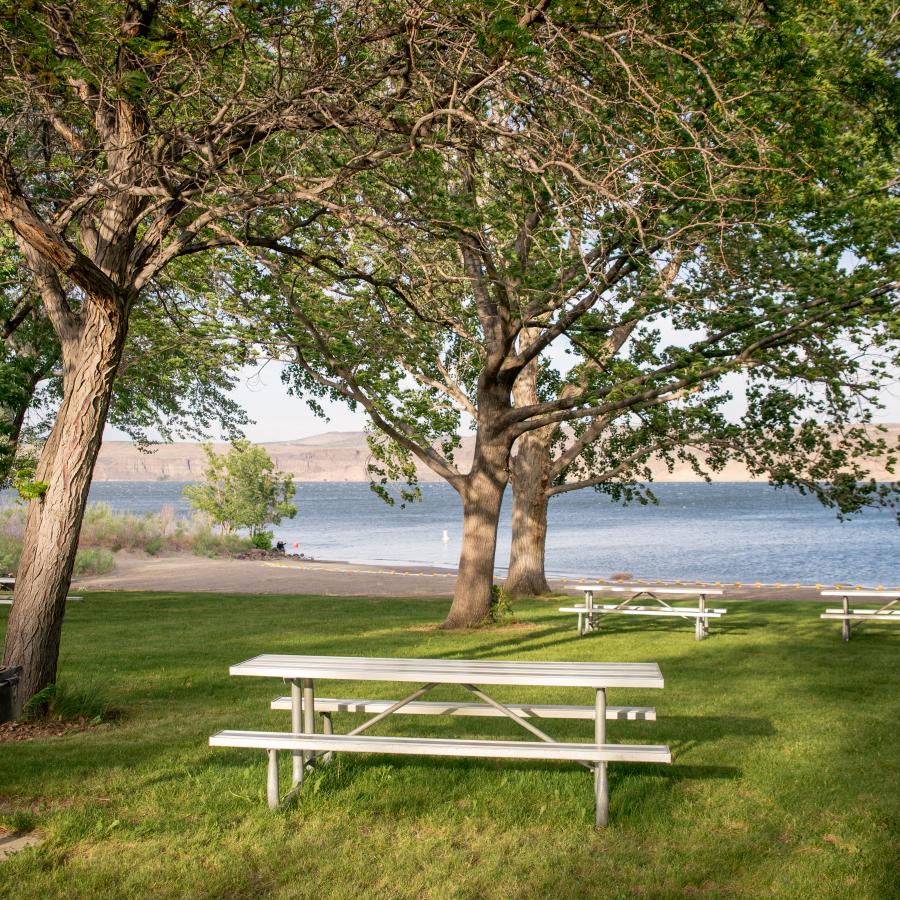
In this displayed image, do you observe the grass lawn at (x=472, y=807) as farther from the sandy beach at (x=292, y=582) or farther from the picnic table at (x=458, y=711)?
the sandy beach at (x=292, y=582)

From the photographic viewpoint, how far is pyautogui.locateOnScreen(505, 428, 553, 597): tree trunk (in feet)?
59.7

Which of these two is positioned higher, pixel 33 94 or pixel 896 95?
pixel 896 95

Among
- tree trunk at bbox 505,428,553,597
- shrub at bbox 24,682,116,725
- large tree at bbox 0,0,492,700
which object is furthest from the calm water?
large tree at bbox 0,0,492,700

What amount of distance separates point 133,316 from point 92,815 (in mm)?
11301

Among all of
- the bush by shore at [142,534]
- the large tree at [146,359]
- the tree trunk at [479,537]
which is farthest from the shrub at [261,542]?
the tree trunk at [479,537]

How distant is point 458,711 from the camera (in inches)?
218

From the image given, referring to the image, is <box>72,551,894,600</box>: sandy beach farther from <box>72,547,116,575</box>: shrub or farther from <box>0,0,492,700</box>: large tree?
<box>0,0,492,700</box>: large tree

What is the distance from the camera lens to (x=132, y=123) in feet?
24.6

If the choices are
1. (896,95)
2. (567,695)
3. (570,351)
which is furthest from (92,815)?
(570,351)

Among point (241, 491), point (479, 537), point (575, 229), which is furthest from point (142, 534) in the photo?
point (575, 229)

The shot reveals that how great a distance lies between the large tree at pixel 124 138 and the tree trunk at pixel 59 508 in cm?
1

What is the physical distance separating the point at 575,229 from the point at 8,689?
4.77 m

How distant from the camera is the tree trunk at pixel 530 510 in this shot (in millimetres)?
18203

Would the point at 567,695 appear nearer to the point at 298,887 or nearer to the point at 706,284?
the point at 298,887
